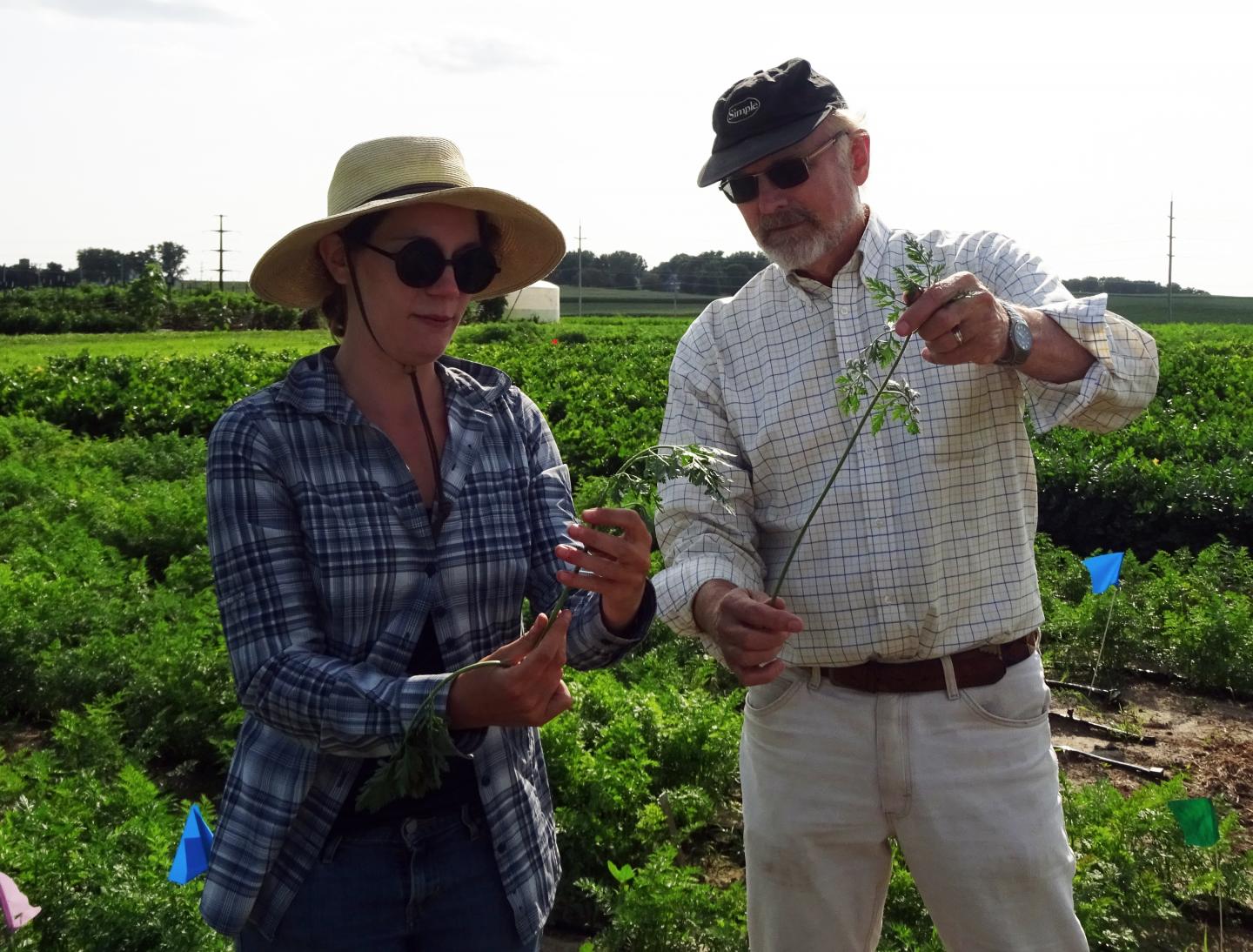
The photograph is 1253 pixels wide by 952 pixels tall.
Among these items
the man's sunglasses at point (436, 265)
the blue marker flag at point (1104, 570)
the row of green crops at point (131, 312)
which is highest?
the row of green crops at point (131, 312)

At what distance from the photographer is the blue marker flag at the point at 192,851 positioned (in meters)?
2.71

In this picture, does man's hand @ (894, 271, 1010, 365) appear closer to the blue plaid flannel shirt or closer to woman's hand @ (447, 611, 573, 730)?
the blue plaid flannel shirt

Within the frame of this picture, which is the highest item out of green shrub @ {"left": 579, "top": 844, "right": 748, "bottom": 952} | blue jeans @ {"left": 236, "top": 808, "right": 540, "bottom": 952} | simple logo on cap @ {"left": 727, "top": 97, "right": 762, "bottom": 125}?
simple logo on cap @ {"left": 727, "top": 97, "right": 762, "bottom": 125}

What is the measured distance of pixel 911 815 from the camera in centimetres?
262

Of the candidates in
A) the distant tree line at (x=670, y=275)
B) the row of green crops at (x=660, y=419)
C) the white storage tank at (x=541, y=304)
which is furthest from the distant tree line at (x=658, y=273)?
the row of green crops at (x=660, y=419)

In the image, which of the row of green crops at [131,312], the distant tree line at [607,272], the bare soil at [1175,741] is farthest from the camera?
the distant tree line at [607,272]

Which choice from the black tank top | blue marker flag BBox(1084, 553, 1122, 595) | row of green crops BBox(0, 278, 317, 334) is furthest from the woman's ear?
row of green crops BBox(0, 278, 317, 334)

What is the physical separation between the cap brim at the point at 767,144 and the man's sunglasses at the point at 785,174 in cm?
4

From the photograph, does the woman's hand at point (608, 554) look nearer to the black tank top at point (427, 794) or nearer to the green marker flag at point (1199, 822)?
the black tank top at point (427, 794)

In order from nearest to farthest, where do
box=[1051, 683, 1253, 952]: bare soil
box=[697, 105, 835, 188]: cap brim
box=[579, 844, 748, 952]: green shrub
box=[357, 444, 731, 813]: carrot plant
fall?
1. box=[357, 444, 731, 813]: carrot plant
2. box=[697, 105, 835, 188]: cap brim
3. box=[579, 844, 748, 952]: green shrub
4. box=[1051, 683, 1253, 952]: bare soil

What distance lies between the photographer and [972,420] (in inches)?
104

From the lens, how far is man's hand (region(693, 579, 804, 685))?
2391 millimetres

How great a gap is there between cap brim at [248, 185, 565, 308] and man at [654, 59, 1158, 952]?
0.50 m

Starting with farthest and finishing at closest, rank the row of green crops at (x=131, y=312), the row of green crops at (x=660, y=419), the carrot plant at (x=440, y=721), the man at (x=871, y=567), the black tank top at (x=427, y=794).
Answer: the row of green crops at (x=131, y=312), the row of green crops at (x=660, y=419), the man at (x=871, y=567), the black tank top at (x=427, y=794), the carrot plant at (x=440, y=721)
